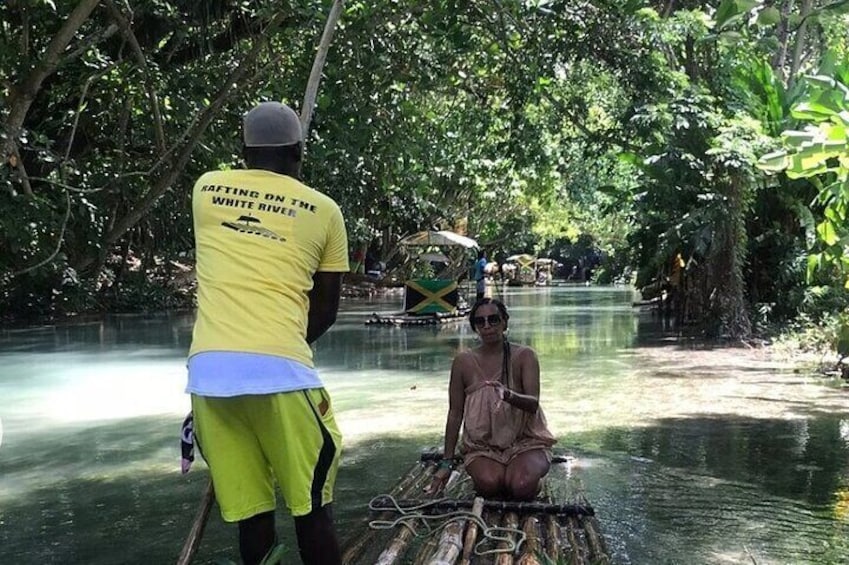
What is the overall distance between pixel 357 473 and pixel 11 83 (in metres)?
4.74

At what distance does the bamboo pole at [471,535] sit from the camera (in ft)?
12.5

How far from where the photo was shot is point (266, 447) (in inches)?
106

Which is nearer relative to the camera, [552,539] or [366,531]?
[552,539]

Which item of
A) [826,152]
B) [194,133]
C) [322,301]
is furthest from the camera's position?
[194,133]

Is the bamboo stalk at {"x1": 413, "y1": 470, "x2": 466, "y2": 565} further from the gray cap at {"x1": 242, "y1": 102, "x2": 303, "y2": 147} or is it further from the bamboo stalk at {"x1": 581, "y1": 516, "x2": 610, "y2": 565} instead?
the gray cap at {"x1": 242, "y1": 102, "x2": 303, "y2": 147}

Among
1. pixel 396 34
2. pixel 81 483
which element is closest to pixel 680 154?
pixel 396 34

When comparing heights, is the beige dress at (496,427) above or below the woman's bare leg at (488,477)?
above

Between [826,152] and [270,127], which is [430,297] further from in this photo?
[270,127]

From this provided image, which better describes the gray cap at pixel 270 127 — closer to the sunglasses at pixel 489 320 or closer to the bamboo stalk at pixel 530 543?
the bamboo stalk at pixel 530 543

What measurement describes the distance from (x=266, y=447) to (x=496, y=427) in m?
2.46

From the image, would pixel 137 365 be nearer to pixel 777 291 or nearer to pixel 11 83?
pixel 11 83

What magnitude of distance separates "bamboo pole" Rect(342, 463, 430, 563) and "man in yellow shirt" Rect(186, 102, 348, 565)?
1.11 m

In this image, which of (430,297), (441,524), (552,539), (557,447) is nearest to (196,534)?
(441,524)

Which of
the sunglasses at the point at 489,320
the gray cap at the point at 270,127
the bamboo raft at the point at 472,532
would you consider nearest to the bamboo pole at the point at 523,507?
the bamboo raft at the point at 472,532
